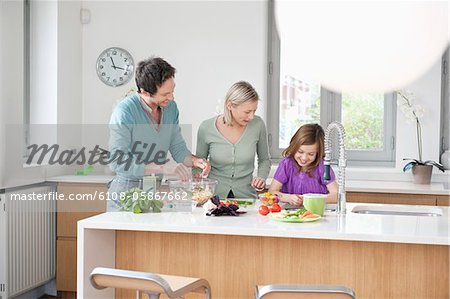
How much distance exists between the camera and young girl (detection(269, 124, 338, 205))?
3.59 m

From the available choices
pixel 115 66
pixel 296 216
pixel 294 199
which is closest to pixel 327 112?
pixel 115 66

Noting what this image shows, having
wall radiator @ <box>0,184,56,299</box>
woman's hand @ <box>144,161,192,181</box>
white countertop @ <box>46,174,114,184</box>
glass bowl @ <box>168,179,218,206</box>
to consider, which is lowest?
wall radiator @ <box>0,184,56,299</box>

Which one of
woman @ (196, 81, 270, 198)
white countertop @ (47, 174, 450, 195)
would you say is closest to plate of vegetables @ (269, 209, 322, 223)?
woman @ (196, 81, 270, 198)

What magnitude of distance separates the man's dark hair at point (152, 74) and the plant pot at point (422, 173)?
82.4 inches

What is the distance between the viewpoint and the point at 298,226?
2.82 metres

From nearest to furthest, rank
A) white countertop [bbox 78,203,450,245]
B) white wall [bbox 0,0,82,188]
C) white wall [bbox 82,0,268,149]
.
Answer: white countertop [bbox 78,203,450,245] < white wall [bbox 0,0,82,188] < white wall [bbox 82,0,268,149]

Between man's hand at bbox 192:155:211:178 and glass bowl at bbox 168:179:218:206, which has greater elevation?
man's hand at bbox 192:155:211:178

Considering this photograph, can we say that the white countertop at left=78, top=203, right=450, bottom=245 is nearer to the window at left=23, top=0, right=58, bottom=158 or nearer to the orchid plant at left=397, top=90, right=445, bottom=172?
the orchid plant at left=397, top=90, right=445, bottom=172

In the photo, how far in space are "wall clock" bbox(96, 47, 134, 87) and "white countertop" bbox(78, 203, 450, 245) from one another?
99.0 inches

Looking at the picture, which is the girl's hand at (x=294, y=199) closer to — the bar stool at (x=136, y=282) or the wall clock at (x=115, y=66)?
the bar stool at (x=136, y=282)

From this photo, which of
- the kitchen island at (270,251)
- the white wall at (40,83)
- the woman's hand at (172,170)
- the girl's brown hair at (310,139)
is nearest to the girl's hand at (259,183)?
the girl's brown hair at (310,139)

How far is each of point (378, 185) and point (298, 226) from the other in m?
2.02

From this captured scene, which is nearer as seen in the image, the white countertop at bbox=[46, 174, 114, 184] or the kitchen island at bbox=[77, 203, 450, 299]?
the kitchen island at bbox=[77, 203, 450, 299]

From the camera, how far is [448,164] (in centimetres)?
496
